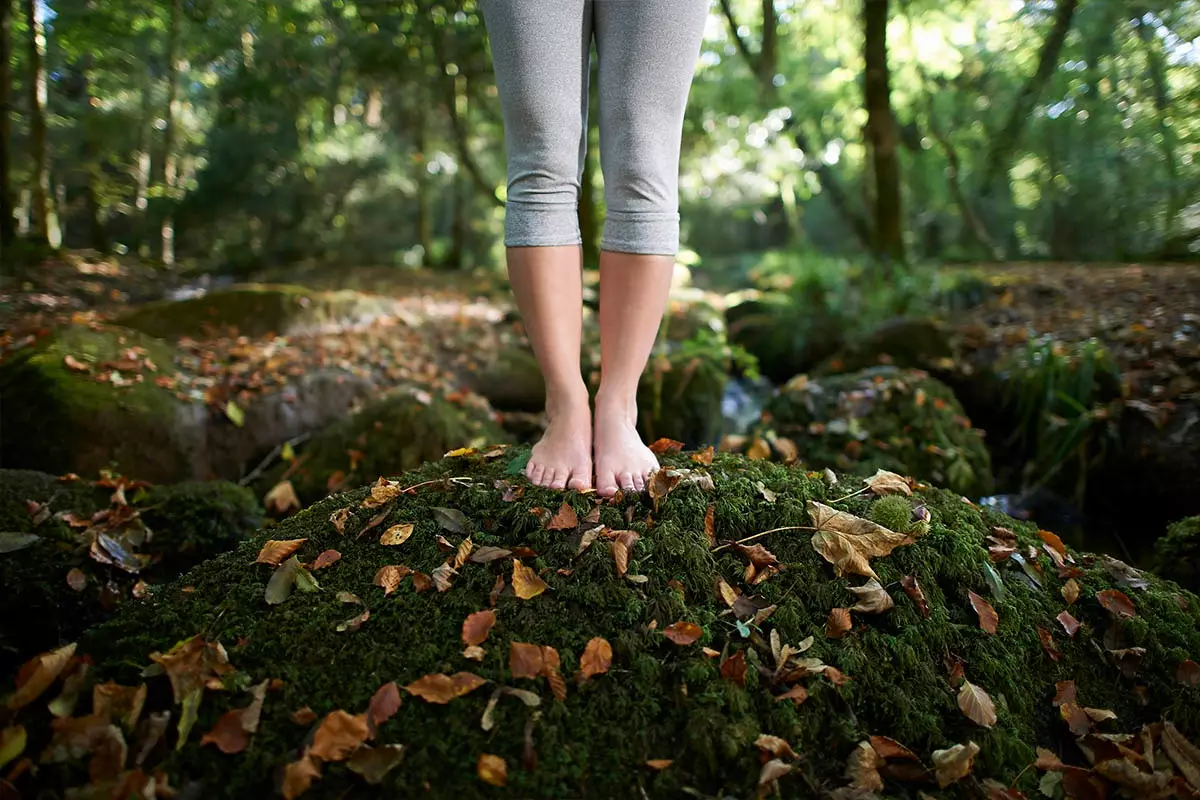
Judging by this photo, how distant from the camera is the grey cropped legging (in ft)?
5.74

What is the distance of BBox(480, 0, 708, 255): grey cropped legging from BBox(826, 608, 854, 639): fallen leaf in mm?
1008

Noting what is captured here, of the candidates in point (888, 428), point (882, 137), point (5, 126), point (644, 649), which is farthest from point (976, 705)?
point (5, 126)

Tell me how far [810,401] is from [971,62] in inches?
437

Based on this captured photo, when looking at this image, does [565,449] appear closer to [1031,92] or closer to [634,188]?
[634,188]

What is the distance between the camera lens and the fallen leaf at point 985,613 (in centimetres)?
153

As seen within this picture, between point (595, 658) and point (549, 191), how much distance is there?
45.5 inches

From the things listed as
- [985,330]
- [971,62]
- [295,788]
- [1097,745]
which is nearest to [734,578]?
[1097,745]

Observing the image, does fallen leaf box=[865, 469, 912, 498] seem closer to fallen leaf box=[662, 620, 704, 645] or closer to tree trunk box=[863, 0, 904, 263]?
fallen leaf box=[662, 620, 704, 645]

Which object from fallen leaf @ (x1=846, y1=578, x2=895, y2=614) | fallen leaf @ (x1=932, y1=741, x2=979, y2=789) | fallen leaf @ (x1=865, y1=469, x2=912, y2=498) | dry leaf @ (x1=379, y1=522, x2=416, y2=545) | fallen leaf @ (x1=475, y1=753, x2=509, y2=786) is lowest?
fallen leaf @ (x1=932, y1=741, x2=979, y2=789)

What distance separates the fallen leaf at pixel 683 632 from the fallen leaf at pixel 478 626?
0.35 metres

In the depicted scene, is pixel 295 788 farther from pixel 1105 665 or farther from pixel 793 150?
pixel 793 150

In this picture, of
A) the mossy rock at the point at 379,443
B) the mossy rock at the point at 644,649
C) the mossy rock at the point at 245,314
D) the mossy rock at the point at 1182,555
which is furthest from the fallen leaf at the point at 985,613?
the mossy rock at the point at 245,314

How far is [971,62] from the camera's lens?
11.7 meters

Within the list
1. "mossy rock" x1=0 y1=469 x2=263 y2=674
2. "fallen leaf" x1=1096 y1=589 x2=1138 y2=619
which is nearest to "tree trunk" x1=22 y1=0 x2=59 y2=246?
"mossy rock" x1=0 y1=469 x2=263 y2=674
